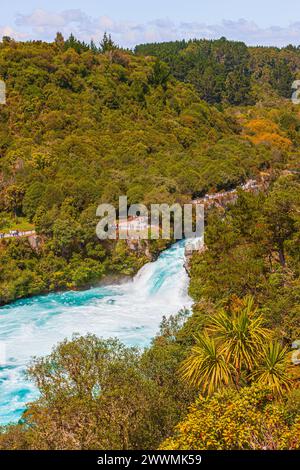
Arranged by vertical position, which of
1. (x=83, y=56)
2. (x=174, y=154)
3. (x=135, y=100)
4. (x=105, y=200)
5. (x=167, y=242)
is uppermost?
(x=83, y=56)

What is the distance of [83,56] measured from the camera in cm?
5681

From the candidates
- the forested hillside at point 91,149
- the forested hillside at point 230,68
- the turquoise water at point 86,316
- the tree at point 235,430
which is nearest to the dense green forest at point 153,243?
the tree at point 235,430

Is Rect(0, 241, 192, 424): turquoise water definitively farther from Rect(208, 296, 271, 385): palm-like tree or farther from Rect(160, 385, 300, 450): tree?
Rect(160, 385, 300, 450): tree

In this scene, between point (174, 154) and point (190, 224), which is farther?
point (174, 154)

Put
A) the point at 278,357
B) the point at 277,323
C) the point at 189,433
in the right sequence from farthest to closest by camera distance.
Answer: the point at 277,323 → the point at 278,357 → the point at 189,433

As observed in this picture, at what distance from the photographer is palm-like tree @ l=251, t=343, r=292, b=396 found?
36.6 feet

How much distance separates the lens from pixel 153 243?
33.6m

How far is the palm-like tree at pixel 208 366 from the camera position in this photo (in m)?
11.1

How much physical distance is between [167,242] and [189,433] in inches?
1076

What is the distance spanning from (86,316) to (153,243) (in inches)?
323

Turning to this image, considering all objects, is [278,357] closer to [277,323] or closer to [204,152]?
[277,323]

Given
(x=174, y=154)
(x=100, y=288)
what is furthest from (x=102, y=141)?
(x=100, y=288)

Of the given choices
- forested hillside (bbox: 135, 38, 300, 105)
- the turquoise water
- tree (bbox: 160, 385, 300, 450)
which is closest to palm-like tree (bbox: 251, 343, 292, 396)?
tree (bbox: 160, 385, 300, 450)

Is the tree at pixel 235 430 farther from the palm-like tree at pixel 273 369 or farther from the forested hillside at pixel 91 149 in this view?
the forested hillside at pixel 91 149
